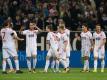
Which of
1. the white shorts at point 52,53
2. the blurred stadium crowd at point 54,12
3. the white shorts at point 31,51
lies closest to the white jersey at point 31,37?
the white shorts at point 31,51

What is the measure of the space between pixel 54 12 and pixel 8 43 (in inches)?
357

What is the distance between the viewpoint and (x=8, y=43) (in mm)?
28688

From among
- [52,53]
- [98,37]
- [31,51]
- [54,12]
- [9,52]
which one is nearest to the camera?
[9,52]

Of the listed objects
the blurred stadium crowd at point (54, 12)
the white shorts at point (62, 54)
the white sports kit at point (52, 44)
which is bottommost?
the white shorts at point (62, 54)

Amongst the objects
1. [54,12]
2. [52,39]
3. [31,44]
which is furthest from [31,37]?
[54,12]

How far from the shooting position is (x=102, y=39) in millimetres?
30484

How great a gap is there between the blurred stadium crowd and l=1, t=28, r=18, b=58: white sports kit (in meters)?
7.07

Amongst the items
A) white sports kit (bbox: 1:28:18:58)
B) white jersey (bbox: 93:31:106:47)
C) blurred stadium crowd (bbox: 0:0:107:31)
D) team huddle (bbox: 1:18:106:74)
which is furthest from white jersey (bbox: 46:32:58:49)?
blurred stadium crowd (bbox: 0:0:107:31)

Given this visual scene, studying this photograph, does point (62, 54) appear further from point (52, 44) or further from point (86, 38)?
point (86, 38)

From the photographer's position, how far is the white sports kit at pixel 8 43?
28.6 metres

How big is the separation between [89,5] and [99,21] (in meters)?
1.74

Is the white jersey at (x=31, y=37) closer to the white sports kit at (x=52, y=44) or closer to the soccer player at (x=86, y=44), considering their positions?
the white sports kit at (x=52, y=44)

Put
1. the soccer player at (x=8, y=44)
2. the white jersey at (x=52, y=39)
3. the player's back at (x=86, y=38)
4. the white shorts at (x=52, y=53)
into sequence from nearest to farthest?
1. the soccer player at (x=8, y=44)
2. the white shorts at (x=52, y=53)
3. the white jersey at (x=52, y=39)
4. the player's back at (x=86, y=38)

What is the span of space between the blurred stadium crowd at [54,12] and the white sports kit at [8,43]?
7068 mm
